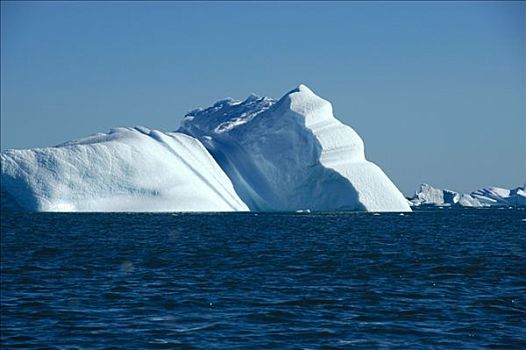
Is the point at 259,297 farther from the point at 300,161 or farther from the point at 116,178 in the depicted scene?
the point at 300,161

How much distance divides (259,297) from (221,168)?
58667 millimetres

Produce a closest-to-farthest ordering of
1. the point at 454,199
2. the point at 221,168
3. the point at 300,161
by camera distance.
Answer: the point at 300,161, the point at 221,168, the point at 454,199

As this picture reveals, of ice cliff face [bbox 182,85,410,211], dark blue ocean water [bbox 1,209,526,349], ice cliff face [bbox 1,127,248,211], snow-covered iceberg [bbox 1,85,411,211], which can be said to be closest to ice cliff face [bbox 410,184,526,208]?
snow-covered iceberg [bbox 1,85,411,211]

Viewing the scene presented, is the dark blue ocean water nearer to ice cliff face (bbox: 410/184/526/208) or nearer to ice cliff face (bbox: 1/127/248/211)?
ice cliff face (bbox: 1/127/248/211)

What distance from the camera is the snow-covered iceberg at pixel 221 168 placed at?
59344 millimetres

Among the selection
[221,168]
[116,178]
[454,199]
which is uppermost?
[454,199]

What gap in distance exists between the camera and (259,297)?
49.8 feet

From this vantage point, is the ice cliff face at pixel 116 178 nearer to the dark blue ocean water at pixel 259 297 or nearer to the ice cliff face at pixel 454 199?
the dark blue ocean water at pixel 259 297

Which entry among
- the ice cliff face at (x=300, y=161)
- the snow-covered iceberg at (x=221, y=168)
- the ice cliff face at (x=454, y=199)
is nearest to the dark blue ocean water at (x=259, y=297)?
the snow-covered iceberg at (x=221, y=168)

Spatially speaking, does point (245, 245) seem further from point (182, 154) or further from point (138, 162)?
point (182, 154)

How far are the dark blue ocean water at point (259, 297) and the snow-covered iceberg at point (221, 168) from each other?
32.2 metres

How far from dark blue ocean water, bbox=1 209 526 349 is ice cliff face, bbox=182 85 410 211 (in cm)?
4040

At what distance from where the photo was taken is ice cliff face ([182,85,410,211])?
6881cm

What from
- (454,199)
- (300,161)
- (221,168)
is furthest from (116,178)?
(454,199)
